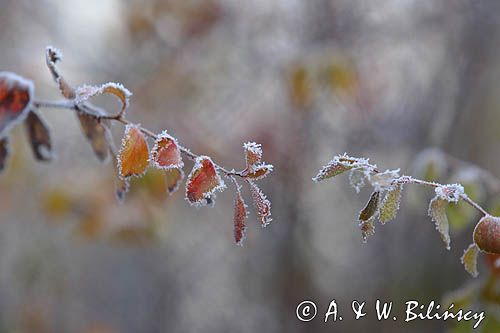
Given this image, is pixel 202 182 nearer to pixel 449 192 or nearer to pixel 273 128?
pixel 449 192

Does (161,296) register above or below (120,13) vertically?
below

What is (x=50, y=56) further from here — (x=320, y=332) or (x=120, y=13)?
(x=120, y=13)

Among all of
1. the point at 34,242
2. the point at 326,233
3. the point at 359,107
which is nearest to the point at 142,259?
the point at 34,242

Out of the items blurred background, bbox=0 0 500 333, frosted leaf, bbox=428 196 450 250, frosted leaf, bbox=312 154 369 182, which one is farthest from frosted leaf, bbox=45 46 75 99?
blurred background, bbox=0 0 500 333

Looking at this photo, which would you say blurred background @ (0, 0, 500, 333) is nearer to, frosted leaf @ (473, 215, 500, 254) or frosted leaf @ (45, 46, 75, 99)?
frosted leaf @ (45, 46, 75, 99)

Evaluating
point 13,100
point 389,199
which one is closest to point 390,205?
point 389,199

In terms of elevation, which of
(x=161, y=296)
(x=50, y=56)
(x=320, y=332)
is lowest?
(x=50, y=56)

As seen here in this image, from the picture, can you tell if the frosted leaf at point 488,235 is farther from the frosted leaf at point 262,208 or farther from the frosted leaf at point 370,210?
the frosted leaf at point 262,208
